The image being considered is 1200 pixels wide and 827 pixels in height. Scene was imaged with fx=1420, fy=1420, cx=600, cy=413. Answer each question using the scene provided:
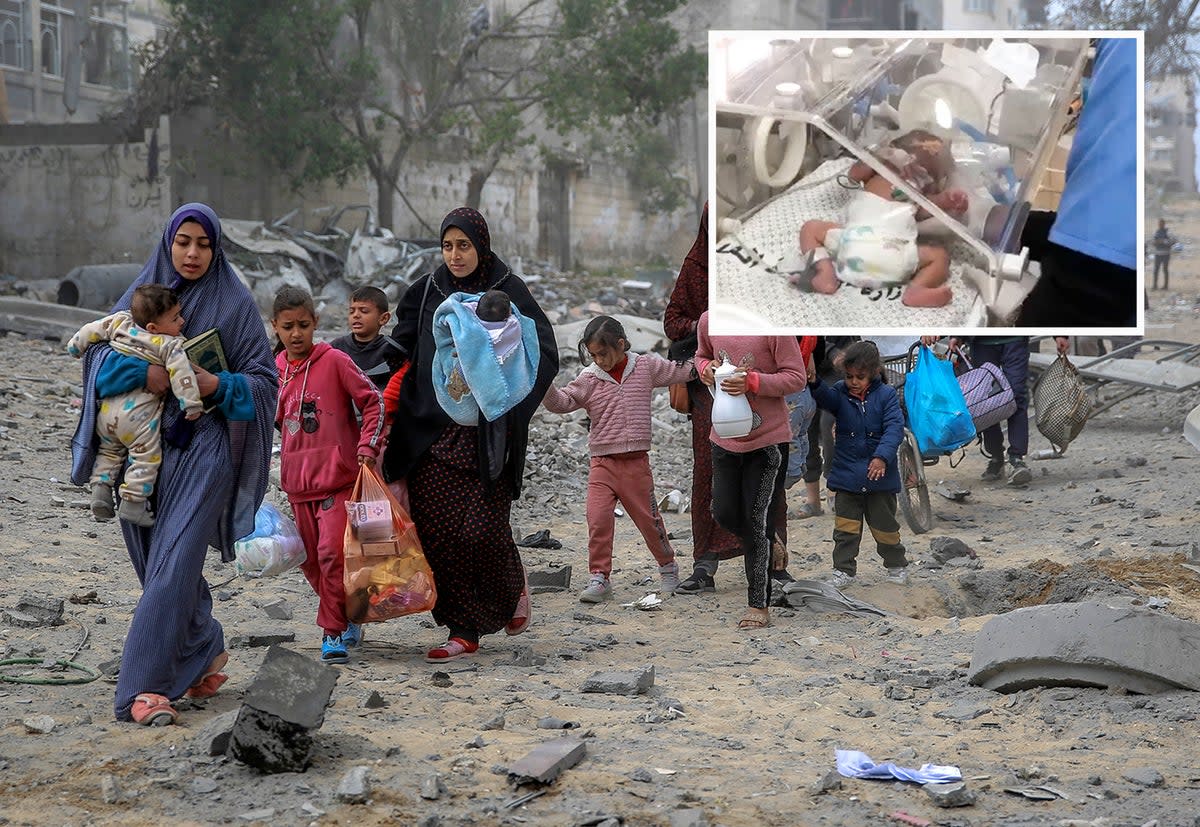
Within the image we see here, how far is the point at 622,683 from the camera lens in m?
4.60

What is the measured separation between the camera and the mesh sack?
978 centimetres

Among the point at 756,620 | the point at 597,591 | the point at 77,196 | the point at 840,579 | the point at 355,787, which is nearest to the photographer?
the point at 355,787

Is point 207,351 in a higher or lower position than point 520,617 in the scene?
higher

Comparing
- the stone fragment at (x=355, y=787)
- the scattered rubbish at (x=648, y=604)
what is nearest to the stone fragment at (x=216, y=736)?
the stone fragment at (x=355, y=787)

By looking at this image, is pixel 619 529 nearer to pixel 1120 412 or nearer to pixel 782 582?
pixel 782 582

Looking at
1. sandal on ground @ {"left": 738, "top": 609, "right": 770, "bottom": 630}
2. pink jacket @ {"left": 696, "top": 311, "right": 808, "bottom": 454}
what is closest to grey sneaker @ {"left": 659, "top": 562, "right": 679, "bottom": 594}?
sandal on ground @ {"left": 738, "top": 609, "right": 770, "bottom": 630}

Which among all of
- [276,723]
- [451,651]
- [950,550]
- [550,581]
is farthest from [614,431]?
[276,723]

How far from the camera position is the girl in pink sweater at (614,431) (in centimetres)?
634

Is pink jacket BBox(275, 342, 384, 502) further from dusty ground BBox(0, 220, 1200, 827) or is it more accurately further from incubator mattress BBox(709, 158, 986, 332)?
incubator mattress BBox(709, 158, 986, 332)

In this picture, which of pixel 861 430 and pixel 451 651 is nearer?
pixel 451 651

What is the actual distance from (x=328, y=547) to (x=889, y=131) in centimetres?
236

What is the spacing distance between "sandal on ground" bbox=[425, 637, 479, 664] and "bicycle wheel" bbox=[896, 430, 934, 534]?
11.3 ft

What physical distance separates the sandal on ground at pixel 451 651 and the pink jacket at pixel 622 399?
1.43 m

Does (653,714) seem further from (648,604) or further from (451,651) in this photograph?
(648,604)
